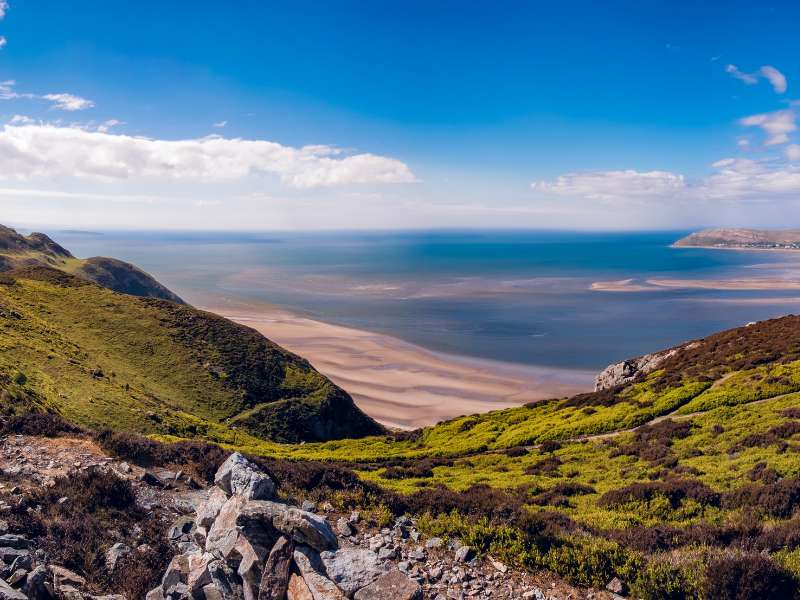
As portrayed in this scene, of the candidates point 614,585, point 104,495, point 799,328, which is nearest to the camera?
point 614,585

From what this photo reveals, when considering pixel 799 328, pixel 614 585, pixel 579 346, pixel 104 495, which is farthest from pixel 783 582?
pixel 579 346

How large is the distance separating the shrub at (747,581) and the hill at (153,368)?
3859 cm

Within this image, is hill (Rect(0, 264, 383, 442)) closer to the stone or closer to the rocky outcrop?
the rocky outcrop

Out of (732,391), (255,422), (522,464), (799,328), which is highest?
(799,328)

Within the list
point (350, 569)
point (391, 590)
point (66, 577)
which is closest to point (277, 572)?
point (350, 569)

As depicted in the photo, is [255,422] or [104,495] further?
[255,422]

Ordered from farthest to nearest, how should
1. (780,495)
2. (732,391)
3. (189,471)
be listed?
(732,391) < (189,471) < (780,495)

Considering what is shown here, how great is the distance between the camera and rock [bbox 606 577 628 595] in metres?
9.74

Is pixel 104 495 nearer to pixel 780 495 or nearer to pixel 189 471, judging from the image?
pixel 189 471

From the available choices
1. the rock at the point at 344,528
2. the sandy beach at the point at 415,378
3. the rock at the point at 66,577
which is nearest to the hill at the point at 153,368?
the sandy beach at the point at 415,378

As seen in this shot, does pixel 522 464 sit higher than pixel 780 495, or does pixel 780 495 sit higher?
pixel 780 495

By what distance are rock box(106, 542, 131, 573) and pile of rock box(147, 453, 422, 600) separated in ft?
5.20

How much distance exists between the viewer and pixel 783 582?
915 cm

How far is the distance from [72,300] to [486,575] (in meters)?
80.9
